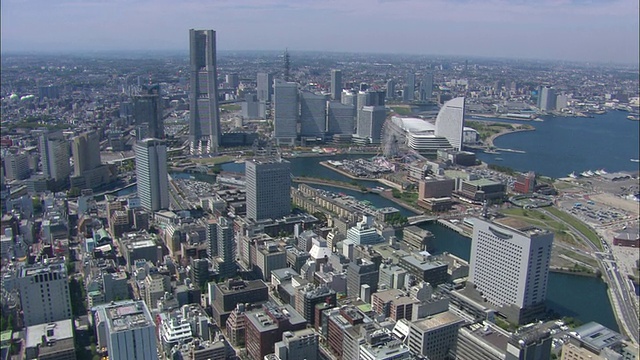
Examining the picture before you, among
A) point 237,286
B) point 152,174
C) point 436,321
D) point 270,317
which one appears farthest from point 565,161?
point 270,317

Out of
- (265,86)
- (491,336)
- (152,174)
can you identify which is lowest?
(491,336)

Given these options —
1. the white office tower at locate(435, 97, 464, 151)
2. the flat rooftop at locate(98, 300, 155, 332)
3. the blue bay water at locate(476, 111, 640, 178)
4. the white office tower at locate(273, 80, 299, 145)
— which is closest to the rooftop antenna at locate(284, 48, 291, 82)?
the white office tower at locate(273, 80, 299, 145)

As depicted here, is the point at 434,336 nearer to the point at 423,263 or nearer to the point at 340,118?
the point at 423,263

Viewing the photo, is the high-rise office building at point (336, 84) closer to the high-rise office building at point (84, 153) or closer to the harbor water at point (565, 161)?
the harbor water at point (565, 161)

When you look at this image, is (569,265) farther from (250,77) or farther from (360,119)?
(250,77)

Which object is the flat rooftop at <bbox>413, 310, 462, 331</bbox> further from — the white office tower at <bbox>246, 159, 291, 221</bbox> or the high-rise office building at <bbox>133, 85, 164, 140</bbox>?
the high-rise office building at <bbox>133, 85, 164, 140</bbox>

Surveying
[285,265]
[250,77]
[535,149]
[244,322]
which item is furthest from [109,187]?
[535,149]

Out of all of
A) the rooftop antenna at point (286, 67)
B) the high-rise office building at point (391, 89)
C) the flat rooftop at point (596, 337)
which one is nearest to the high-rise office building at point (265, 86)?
the rooftop antenna at point (286, 67)
